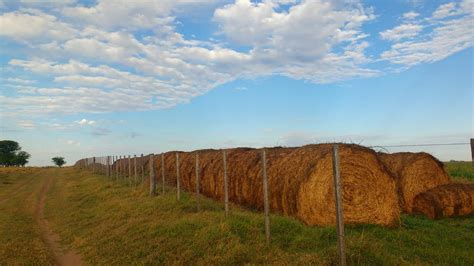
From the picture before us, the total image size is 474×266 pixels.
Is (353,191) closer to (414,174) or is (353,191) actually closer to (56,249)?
(414,174)

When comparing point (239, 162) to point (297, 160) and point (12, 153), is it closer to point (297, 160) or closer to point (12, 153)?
point (297, 160)

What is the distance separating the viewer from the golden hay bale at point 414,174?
13242 mm

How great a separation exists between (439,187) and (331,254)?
7668mm

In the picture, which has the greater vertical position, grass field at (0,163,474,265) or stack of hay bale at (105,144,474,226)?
stack of hay bale at (105,144,474,226)

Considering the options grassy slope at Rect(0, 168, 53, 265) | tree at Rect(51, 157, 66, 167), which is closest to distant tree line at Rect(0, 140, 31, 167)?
tree at Rect(51, 157, 66, 167)

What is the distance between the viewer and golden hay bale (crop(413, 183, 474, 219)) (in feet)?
39.8

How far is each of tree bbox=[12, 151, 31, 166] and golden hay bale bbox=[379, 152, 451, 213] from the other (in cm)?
10554

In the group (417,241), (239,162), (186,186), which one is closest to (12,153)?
(186,186)

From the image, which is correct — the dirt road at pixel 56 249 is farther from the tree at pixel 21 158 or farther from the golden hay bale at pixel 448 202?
the tree at pixel 21 158

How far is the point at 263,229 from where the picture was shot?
9398mm

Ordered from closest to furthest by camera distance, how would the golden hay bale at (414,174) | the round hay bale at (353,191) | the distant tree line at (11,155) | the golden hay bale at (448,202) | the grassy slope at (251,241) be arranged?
the grassy slope at (251,241), the round hay bale at (353,191), the golden hay bale at (448,202), the golden hay bale at (414,174), the distant tree line at (11,155)

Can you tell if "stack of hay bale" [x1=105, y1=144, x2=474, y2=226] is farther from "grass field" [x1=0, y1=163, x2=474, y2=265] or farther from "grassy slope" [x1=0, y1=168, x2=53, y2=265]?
"grassy slope" [x1=0, y1=168, x2=53, y2=265]

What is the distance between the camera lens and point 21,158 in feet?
343

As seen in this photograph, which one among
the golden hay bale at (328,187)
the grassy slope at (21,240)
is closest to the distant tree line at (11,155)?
the grassy slope at (21,240)
